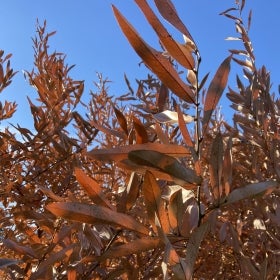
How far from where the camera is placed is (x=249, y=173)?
1124 millimetres

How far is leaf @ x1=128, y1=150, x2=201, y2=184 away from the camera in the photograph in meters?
0.39

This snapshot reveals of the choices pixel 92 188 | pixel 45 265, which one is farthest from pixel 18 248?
pixel 92 188

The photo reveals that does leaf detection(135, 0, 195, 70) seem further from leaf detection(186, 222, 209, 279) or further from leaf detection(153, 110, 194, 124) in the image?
leaf detection(186, 222, 209, 279)

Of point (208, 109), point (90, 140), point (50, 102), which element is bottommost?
point (208, 109)

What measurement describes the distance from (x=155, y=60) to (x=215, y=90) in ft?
0.28

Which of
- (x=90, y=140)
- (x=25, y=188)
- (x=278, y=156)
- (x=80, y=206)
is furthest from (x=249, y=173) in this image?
(x=80, y=206)

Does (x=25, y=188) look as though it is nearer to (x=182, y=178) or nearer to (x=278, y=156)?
(x=278, y=156)

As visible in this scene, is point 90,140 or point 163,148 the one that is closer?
point 163,148

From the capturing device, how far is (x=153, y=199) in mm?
417

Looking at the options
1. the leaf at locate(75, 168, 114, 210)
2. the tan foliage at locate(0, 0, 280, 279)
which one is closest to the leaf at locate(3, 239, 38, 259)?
the tan foliage at locate(0, 0, 280, 279)

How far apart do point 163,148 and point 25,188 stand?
2.92ft

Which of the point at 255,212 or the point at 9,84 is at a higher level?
the point at 9,84

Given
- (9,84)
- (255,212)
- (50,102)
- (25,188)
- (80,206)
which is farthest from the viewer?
(9,84)

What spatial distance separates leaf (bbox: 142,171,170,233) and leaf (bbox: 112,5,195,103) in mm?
120
